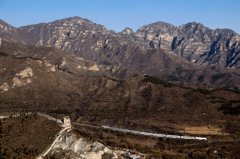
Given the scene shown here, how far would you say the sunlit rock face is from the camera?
83562mm

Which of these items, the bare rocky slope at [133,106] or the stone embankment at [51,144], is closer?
the stone embankment at [51,144]

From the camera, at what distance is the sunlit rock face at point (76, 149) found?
83.6 m

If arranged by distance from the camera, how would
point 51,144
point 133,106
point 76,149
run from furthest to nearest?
point 133,106
point 76,149
point 51,144

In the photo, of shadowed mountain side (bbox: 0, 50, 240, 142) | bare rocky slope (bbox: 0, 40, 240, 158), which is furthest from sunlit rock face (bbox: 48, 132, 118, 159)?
shadowed mountain side (bbox: 0, 50, 240, 142)

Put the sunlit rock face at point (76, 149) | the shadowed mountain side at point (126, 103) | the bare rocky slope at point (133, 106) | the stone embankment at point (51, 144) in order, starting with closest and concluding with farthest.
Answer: the stone embankment at point (51, 144), the sunlit rock face at point (76, 149), the bare rocky slope at point (133, 106), the shadowed mountain side at point (126, 103)

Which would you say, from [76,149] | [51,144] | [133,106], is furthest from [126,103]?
[51,144]

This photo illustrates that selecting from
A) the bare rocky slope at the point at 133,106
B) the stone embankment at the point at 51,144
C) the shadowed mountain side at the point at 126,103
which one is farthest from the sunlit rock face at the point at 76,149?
the shadowed mountain side at the point at 126,103

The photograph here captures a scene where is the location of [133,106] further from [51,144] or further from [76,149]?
[51,144]

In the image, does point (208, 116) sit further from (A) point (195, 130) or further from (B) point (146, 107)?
(B) point (146, 107)

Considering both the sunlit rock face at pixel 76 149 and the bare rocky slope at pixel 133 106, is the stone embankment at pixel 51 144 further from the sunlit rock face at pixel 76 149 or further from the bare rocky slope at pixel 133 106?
the bare rocky slope at pixel 133 106

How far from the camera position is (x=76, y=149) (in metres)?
85.9

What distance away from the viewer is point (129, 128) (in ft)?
456

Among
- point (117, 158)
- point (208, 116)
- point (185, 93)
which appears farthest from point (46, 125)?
point (185, 93)

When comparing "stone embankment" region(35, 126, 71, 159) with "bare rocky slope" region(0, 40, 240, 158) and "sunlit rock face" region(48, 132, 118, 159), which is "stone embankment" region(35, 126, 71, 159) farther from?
"bare rocky slope" region(0, 40, 240, 158)
